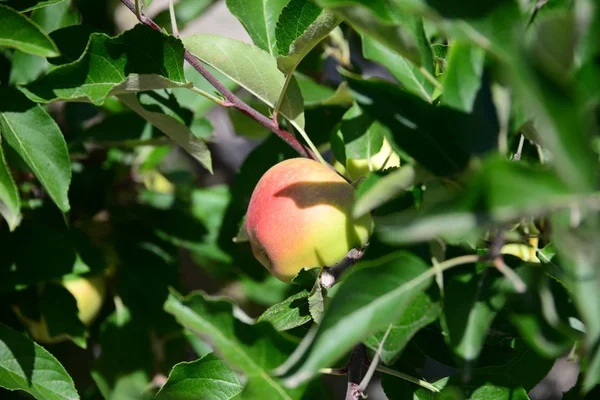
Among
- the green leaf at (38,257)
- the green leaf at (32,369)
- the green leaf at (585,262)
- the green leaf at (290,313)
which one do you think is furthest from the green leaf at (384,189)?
the green leaf at (38,257)

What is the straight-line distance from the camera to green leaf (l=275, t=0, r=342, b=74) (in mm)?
604

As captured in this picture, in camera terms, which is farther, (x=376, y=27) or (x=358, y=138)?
(x=358, y=138)

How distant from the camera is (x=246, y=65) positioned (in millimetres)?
658

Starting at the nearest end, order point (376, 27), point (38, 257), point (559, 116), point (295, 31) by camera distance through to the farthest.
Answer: point (559, 116)
point (376, 27)
point (295, 31)
point (38, 257)

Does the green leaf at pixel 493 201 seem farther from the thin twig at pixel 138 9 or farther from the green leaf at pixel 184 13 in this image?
the green leaf at pixel 184 13

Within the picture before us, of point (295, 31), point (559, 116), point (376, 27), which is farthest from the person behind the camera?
point (295, 31)

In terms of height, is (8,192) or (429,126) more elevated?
(429,126)

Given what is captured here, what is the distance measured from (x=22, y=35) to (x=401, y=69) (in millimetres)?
345

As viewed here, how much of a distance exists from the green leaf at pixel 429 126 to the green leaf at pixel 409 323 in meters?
0.10

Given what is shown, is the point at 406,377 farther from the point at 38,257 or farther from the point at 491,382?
the point at 38,257

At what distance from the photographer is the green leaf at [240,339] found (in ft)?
Result: 1.49

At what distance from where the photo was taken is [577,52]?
1.21ft

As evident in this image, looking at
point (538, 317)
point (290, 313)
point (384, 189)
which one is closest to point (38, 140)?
point (290, 313)

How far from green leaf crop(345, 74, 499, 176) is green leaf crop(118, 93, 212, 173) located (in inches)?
10.6
